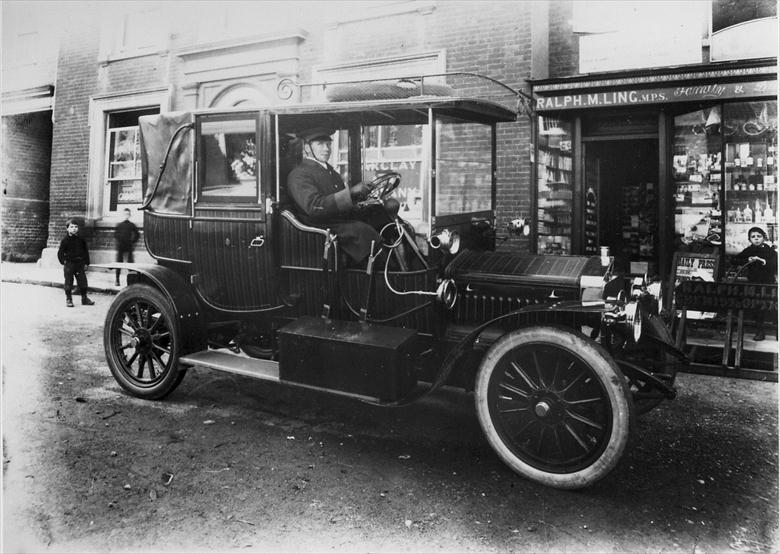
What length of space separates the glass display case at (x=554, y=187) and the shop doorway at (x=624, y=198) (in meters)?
0.27

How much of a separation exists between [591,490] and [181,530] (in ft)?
6.44

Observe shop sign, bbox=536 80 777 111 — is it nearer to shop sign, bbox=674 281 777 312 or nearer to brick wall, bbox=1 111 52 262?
shop sign, bbox=674 281 777 312

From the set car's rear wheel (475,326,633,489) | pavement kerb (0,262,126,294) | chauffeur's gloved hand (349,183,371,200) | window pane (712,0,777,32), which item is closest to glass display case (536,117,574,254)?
window pane (712,0,777,32)

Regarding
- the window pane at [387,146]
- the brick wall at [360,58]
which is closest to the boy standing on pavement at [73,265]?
the brick wall at [360,58]

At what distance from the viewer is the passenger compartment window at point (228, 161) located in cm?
403

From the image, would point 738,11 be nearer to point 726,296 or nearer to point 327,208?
point 726,296

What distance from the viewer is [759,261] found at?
6.37m

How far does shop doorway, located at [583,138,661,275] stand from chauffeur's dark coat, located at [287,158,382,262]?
17.3 feet

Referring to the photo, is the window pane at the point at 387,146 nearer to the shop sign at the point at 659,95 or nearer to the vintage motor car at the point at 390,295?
the vintage motor car at the point at 390,295

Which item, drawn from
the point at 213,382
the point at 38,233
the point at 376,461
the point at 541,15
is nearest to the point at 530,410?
the point at 376,461

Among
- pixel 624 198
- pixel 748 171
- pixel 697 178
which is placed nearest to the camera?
pixel 748 171

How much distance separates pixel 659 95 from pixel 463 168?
430 centimetres

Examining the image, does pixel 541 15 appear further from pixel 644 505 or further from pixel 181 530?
pixel 181 530

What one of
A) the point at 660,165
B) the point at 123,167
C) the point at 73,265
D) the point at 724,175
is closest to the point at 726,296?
the point at 724,175
